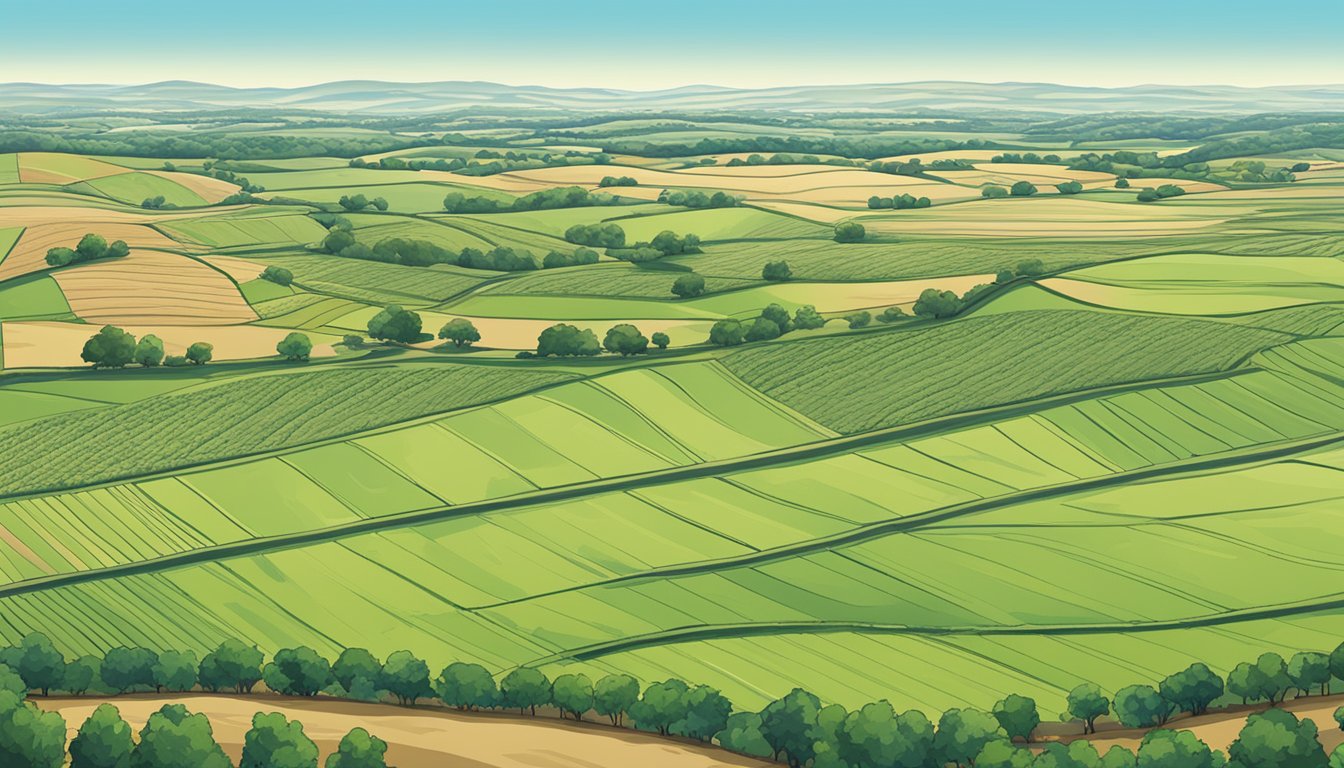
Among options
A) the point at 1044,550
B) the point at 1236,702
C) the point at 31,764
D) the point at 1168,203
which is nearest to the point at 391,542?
the point at 31,764

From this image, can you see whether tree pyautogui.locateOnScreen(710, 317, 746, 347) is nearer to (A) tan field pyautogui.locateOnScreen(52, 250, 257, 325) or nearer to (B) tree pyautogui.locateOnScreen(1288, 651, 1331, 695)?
(A) tan field pyautogui.locateOnScreen(52, 250, 257, 325)

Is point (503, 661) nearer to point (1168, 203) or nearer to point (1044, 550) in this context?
point (1044, 550)

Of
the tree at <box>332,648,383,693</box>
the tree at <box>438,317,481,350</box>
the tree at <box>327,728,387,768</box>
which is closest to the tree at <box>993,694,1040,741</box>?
the tree at <box>327,728,387,768</box>

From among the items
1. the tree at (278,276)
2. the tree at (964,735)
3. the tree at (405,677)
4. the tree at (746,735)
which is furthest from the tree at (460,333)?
the tree at (964,735)

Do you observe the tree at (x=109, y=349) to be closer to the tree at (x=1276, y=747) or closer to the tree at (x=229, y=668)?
the tree at (x=229, y=668)

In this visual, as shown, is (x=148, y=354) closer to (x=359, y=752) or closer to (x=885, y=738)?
(x=359, y=752)
